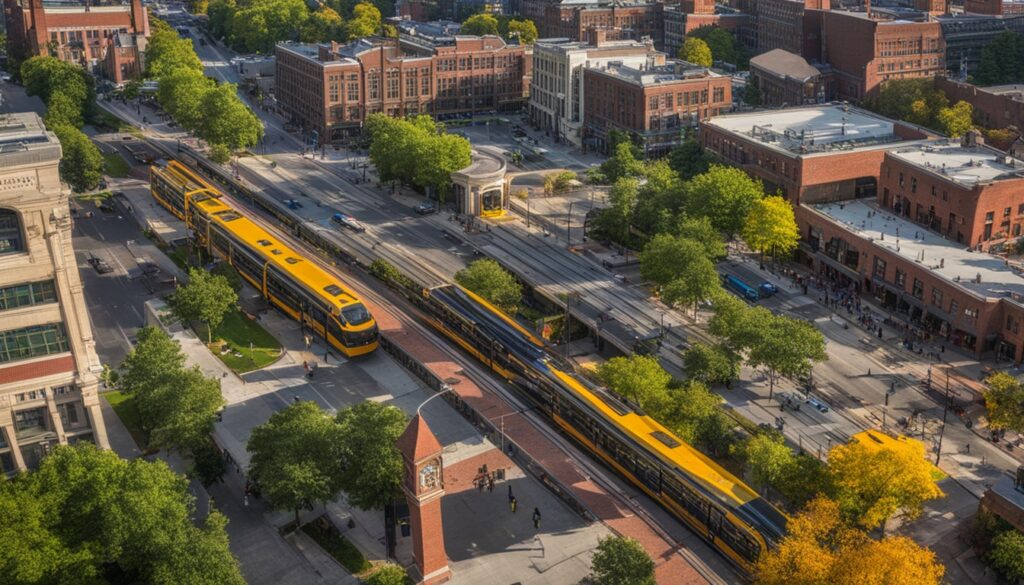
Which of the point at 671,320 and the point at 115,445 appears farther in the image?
the point at 671,320

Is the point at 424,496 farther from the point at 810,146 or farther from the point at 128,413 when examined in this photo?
the point at 810,146

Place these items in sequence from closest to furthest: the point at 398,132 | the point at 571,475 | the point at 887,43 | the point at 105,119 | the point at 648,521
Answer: the point at 648,521 < the point at 571,475 < the point at 398,132 < the point at 887,43 < the point at 105,119

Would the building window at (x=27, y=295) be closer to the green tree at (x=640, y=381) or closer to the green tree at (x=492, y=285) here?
the green tree at (x=492, y=285)

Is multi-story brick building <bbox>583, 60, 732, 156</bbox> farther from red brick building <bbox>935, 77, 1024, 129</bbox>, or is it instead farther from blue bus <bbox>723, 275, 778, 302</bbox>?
blue bus <bbox>723, 275, 778, 302</bbox>

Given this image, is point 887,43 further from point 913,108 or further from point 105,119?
point 105,119

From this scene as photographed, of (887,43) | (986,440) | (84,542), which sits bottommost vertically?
(986,440)

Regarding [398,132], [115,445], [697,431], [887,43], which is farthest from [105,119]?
[697,431]

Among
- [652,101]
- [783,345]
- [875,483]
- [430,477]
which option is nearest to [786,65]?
[652,101]
